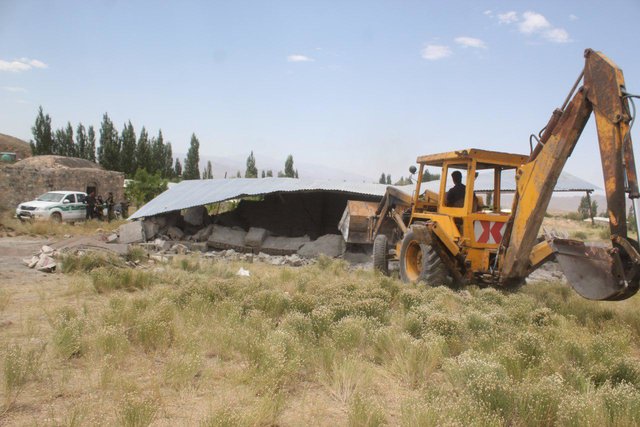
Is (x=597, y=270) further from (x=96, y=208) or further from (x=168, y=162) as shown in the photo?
(x=168, y=162)

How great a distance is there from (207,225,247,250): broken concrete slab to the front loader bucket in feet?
38.2

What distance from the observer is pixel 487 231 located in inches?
314

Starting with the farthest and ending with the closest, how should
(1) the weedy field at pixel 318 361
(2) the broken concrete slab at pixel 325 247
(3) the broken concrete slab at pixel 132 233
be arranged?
1. (3) the broken concrete slab at pixel 132 233
2. (2) the broken concrete slab at pixel 325 247
3. (1) the weedy field at pixel 318 361

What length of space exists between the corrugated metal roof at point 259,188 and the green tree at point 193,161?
4245cm

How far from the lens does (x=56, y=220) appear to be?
72.8ft

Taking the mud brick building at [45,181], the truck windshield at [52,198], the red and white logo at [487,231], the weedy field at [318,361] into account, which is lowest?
the weedy field at [318,361]

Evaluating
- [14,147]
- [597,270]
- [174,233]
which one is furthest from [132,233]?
[14,147]

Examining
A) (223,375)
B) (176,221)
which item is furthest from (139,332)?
(176,221)

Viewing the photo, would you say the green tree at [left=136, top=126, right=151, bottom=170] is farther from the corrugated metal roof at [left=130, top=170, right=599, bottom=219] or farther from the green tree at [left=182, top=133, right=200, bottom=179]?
the corrugated metal roof at [left=130, top=170, right=599, bottom=219]

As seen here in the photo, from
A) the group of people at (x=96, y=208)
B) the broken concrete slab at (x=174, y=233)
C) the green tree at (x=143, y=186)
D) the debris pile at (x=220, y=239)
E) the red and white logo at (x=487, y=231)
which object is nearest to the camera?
the red and white logo at (x=487, y=231)

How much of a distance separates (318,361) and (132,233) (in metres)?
12.9

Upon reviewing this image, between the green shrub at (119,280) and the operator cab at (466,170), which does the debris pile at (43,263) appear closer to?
the green shrub at (119,280)

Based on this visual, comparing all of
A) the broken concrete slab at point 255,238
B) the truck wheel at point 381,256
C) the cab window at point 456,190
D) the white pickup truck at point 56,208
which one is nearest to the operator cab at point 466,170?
the cab window at point 456,190

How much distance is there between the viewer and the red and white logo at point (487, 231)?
794 centimetres
